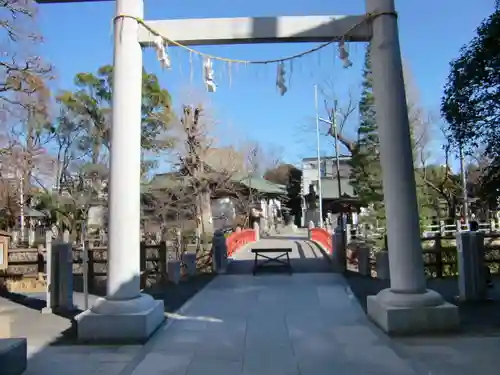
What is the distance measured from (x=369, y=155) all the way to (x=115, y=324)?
25610 millimetres

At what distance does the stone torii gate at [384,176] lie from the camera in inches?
243

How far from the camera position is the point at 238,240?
930 inches

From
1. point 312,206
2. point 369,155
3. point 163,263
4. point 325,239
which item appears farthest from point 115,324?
point 312,206

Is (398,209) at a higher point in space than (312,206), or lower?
lower

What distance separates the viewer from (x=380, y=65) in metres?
6.78

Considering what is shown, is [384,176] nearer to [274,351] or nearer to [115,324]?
[274,351]

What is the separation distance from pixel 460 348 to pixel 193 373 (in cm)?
308

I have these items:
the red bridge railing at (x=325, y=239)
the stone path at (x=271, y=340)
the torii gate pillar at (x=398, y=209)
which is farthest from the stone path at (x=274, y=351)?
the red bridge railing at (x=325, y=239)

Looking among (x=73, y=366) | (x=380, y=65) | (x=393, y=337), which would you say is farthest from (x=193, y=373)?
(x=380, y=65)

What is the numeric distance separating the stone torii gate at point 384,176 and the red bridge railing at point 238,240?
13.1 metres

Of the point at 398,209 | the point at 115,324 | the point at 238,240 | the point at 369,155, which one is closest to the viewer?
the point at 115,324

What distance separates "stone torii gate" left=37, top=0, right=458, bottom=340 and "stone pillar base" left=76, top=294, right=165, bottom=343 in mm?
13

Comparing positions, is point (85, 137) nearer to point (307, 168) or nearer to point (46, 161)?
point (46, 161)

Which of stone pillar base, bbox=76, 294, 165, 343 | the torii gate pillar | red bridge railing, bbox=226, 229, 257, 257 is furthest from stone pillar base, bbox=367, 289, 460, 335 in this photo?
red bridge railing, bbox=226, 229, 257, 257
